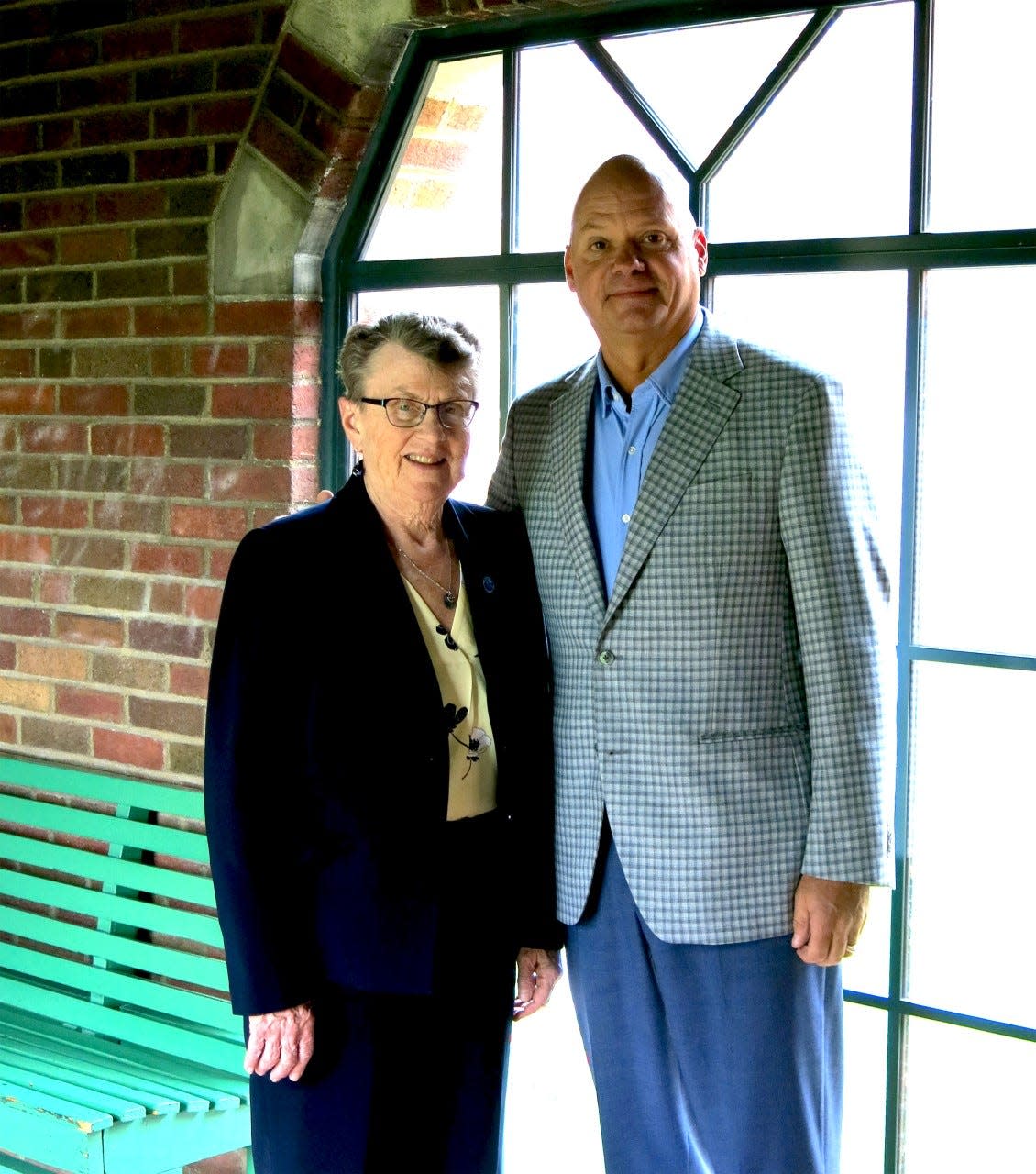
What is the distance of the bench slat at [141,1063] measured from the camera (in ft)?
8.62

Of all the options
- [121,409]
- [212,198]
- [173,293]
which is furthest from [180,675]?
[212,198]

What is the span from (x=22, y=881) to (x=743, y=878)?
5.95 feet

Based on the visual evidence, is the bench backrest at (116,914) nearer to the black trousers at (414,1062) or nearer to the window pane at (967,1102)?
the black trousers at (414,1062)

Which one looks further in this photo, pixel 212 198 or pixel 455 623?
pixel 212 198

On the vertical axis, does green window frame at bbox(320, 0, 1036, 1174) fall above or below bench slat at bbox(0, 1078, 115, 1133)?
above

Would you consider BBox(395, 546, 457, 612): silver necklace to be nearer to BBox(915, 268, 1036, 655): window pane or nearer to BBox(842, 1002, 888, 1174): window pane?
BBox(915, 268, 1036, 655): window pane

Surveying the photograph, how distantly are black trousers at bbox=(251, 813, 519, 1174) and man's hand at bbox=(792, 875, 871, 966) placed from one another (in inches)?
16.5

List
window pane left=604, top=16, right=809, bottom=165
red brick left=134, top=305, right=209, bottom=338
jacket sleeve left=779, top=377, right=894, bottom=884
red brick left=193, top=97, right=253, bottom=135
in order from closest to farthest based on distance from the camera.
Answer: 1. jacket sleeve left=779, top=377, right=894, bottom=884
2. window pane left=604, top=16, right=809, bottom=165
3. red brick left=193, top=97, right=253, bottom=135
4. red brick left=134, top=305, right=209, bottom=338

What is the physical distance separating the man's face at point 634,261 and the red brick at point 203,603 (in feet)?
3.96

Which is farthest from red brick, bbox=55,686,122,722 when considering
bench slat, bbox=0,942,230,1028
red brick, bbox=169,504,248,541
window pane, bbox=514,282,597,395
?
window pane, bbox=514,282,597,395

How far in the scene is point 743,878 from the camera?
1.94 metres

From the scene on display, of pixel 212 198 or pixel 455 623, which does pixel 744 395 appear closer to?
pixel 455 623

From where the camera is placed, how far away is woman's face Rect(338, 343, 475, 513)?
2.04 meters

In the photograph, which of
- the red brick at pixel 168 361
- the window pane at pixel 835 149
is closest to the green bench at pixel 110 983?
the red brick at pixel 168 361
